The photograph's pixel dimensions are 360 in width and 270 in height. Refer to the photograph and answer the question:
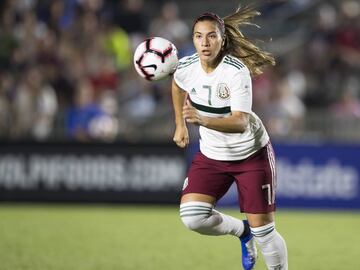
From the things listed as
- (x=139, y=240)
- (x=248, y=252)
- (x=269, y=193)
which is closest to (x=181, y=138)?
(x=269, y=193)

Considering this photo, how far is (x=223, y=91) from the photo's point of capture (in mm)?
6684

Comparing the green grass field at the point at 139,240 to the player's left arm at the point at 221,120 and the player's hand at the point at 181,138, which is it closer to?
the player's hand at the point at 181,138

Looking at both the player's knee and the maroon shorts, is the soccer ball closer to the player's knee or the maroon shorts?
the maroon shorts

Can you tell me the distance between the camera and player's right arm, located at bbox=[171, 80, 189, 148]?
6.98 m

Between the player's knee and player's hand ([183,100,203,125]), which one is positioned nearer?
player's hand ([183,100,203,125])

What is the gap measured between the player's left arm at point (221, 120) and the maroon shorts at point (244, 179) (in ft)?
1.48

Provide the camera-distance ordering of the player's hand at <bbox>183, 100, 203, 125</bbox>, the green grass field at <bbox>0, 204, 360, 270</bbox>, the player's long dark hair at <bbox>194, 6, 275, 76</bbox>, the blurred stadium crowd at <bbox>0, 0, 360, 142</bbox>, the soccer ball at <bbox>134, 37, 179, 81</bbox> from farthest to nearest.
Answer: the blurred stadium crowd at <bbox>0, 0, 360, 142</bbox> < the green grass field at <bbox>0, 204, 360, 270</bbox> < the soccer ball at <bbox>134, 37, 179, 81</bbox> < the player's long dark hair at <bbox>194, 6, 275, 76</bbox> < the player's hand at <bbox>183, 100, 203, 125</bbox>

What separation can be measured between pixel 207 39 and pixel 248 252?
2.01m

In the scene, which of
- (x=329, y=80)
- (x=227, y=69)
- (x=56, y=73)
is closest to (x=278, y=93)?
(x=329, y=80)

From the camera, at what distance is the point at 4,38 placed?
15688 mm

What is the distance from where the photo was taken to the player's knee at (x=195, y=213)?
6980 mm

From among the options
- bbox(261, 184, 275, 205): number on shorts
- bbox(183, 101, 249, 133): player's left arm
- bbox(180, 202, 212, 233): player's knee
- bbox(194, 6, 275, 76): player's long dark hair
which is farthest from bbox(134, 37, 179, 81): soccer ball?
bbox(261, 184, 275, 205): number on shorts

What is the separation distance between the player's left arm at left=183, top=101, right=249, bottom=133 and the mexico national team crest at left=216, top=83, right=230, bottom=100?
0.21 m

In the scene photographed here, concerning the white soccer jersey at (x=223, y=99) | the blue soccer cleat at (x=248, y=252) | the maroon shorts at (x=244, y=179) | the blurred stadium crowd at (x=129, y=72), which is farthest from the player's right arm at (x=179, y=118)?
the blurred stadium crowd at (x=129, y=72)
